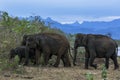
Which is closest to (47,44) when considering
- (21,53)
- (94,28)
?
(21,53)

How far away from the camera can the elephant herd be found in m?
13.1

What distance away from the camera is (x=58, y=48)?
1343cm

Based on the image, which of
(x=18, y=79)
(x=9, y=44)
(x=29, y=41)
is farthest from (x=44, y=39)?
(x=18, y=79)

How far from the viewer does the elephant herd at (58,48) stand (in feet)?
43.1

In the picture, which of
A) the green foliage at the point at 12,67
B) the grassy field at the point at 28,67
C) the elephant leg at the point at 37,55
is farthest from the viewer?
the elephant leg at the point at 37,55

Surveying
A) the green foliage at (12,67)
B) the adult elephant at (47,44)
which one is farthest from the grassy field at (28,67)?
the adult elephant at (47,44)

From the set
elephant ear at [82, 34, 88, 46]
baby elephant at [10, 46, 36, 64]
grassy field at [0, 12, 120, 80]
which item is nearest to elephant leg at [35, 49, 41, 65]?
baby elephant at [10, 46, 36, 64]

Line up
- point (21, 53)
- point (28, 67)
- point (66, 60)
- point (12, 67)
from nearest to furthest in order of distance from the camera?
point (12, 67) → point (28, 67) → point (21, 53) → point (66, 60)

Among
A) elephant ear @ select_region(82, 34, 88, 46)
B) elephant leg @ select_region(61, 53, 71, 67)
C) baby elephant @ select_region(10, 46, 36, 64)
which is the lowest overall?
elephant leg @ select_region(61, 53, 71, 67)

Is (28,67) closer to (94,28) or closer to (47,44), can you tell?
(47,44)

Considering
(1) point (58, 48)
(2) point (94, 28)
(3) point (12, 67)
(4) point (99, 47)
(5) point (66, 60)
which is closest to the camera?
(3) point (12, 67)

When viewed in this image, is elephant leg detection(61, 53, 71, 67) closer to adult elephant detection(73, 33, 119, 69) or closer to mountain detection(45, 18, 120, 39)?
adult elephant detection(73, 33, 119, 69)

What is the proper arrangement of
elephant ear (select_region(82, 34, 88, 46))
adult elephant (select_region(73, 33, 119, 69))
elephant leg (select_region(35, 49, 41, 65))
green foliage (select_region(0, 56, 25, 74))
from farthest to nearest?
elephant ear (select_region(82, 34, 88, 46)) < elephant leg (select_region(35, 49, 41, 65)) < adult elephant (select_region(73, 33, 119, 69)) < green foliage (select_region(0, 56, 25, 74))

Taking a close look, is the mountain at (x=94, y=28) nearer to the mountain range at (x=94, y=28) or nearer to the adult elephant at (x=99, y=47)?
the mountain range at (x=94, y=28)
